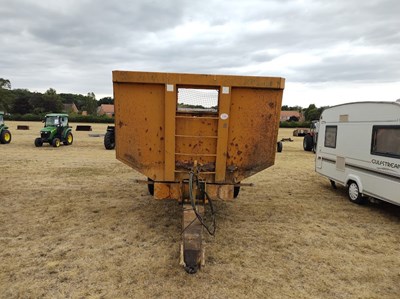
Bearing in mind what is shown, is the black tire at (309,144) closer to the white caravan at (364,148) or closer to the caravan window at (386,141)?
the white caravan at (364,148)

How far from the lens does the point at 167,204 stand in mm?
6754

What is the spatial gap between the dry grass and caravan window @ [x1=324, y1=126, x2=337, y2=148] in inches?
53.9

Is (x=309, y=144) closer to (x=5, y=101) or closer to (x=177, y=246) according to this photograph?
(x=177, y=246)

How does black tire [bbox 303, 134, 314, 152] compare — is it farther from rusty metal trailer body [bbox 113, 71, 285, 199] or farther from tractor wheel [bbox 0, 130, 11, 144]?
tractor wheel [bbox 0, 130, 11, 144]

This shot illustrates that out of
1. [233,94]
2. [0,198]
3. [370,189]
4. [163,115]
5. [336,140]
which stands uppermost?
[233,94]

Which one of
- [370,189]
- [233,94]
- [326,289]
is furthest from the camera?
[370,189]

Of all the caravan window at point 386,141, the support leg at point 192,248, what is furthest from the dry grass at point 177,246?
the caravan window at point 386,141

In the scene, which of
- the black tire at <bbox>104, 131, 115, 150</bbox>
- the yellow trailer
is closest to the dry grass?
the yellow trailer

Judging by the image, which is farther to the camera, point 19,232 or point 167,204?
point 167,204

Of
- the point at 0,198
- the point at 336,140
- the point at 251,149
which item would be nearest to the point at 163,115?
the point at 251,149

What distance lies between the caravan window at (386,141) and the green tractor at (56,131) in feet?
50.7

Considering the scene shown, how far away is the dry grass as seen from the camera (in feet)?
11.6

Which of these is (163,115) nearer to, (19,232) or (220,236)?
(220,236)

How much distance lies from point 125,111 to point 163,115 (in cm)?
60
